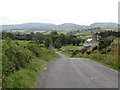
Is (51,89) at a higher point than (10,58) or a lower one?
lower

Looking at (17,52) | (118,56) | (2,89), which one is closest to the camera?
(2,89)

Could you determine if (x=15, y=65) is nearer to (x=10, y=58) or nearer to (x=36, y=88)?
(x=10, y=58)

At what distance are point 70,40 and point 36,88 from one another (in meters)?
122

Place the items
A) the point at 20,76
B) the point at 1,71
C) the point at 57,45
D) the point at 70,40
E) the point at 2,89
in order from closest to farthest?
the point at 2,89 → the point at 1,71 → the point at 20,76 → the point at 57,45 → the point at 70,40

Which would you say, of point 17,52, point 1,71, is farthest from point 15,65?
point 1,71

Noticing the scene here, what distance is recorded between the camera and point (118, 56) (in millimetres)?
17891

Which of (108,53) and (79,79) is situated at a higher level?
(79,79)

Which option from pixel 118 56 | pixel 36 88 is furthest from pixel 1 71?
pixel 118 56

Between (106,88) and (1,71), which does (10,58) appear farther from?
(106,88)

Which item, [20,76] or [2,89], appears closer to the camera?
[2,89]

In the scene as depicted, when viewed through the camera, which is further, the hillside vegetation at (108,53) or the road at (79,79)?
the hillside vegetation at (108,53)

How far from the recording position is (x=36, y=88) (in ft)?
27.7

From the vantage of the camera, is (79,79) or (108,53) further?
(108,53)

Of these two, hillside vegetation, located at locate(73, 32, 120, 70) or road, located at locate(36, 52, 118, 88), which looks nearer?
road, located at locate(36, 52, 118, 88)
